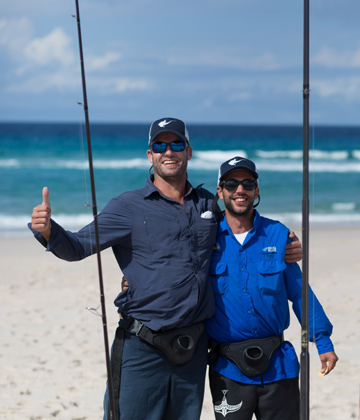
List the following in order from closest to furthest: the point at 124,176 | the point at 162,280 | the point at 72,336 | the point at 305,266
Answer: the point at 305,266
the point at 162,280
the point at 72,336
the point at 124,176

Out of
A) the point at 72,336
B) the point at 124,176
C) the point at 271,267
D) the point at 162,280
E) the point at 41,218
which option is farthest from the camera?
the point at 124,176

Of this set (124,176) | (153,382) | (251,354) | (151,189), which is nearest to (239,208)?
(151,189)

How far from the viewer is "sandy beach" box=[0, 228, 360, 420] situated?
505 centimetres

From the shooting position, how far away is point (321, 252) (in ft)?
37.5

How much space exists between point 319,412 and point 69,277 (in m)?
5.52

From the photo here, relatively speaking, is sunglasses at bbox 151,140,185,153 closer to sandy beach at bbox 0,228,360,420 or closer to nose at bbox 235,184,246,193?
nose at bbox 235,184,246,193

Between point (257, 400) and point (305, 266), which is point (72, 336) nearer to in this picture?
point (257, 400)

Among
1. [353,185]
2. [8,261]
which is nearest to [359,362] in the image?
[8,261]

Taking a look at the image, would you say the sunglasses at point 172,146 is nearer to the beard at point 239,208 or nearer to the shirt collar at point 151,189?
the shirt collar at point 151,189

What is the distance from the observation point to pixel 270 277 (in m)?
2.89

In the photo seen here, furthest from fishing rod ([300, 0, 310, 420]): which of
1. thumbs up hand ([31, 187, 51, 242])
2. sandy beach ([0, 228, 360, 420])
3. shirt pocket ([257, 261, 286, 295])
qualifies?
sandy beach ([0, 228, 360, 420])

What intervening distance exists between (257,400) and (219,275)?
0.60 metres

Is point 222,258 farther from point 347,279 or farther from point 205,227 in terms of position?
point 347,279

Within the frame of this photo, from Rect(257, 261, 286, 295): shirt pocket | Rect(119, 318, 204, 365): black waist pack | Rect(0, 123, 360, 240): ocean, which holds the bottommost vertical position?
Rect(0, 123, 360, 240): ocean
